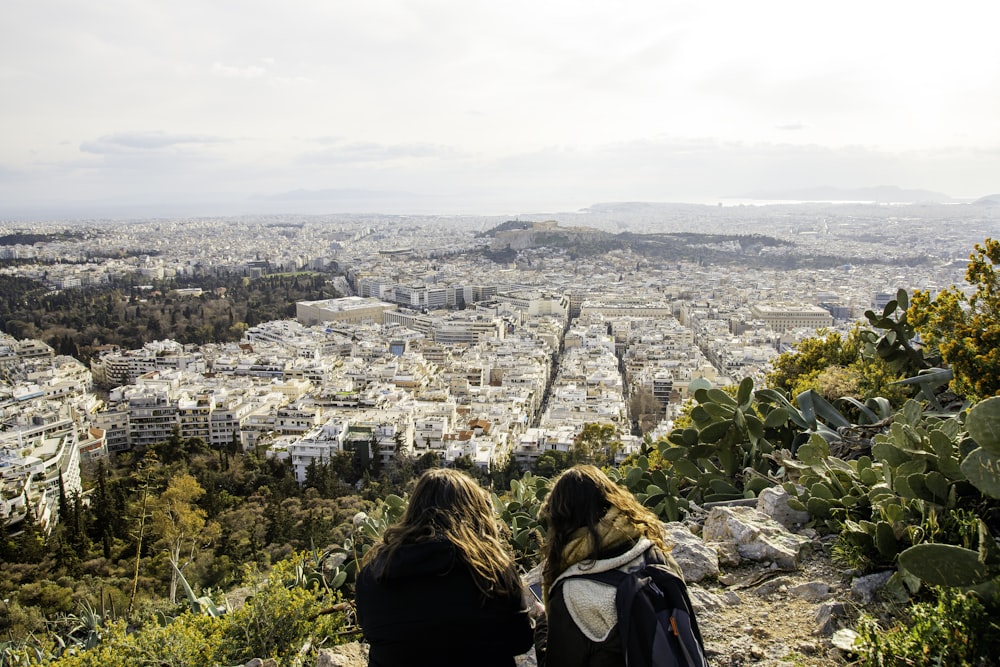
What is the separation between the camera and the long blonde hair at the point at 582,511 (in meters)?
1.62

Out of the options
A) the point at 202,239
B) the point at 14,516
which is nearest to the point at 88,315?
the point at 14,516

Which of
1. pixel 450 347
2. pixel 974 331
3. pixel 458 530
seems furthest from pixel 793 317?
pixel 458 530

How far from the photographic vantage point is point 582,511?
1636 millimetres

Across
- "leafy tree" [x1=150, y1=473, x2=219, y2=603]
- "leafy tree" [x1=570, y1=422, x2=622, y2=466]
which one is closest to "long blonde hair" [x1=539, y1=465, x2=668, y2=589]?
"leafy tree" [x1=150, y1=473, x2=219, y2=603]

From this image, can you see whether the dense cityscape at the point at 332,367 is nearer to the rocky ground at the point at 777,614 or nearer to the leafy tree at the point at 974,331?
the leafy tree at the point at 974,331

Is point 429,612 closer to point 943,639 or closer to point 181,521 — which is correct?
point 943,639

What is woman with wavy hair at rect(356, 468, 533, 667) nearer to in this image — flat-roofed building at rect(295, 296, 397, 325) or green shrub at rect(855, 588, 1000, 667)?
green shrub at rect(855, 588, 1000, 667)

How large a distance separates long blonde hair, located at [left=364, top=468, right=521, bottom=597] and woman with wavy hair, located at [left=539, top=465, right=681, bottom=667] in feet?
0.37

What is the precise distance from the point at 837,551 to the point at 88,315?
120ft

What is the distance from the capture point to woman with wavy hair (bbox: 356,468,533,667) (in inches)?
62.2

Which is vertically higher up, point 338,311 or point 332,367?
point 338,311

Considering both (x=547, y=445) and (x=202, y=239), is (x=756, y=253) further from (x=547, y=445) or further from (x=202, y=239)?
(x=202, y=239)

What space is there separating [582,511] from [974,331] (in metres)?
2.93

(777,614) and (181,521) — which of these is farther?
(181,521)
